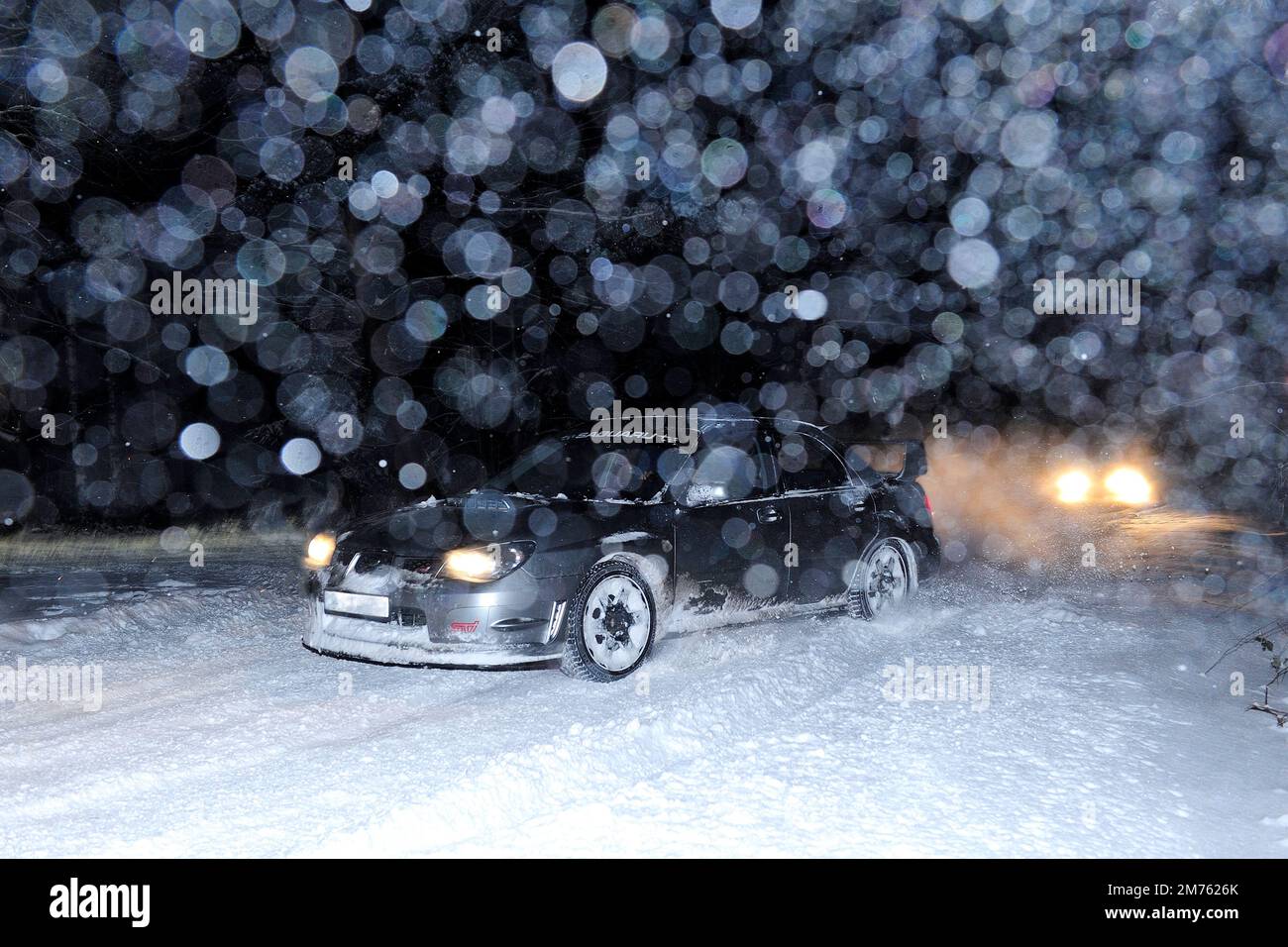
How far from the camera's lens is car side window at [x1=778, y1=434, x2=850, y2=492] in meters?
7.34

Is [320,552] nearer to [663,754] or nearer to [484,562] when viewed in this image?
[484,562]

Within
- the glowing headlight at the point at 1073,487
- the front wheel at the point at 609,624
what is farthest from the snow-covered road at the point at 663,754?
the glowing headlight at the point at 1073,487

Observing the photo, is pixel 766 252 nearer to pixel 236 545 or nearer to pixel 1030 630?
pixel 236 545

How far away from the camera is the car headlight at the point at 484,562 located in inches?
210

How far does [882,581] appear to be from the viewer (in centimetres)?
800

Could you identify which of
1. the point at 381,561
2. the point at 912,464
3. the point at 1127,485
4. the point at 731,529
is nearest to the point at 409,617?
the point at 381,561

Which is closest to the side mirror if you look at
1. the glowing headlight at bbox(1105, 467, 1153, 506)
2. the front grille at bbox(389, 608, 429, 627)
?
the front grille at bbox(389, 608, 429, 627)

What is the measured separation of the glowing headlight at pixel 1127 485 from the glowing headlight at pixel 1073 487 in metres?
0.45

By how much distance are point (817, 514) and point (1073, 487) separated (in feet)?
51.7

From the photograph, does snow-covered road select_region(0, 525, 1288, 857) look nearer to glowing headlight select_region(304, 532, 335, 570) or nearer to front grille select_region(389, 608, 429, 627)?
front grille select_region(389, 608, 429, 627)

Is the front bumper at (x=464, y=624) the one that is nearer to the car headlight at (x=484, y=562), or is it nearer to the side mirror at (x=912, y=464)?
the car headlight at (x=484, y=562)

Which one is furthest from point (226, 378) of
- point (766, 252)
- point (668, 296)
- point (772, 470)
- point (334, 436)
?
point (772, 470)

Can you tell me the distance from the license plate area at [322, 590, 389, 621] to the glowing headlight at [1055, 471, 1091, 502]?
734 inches
